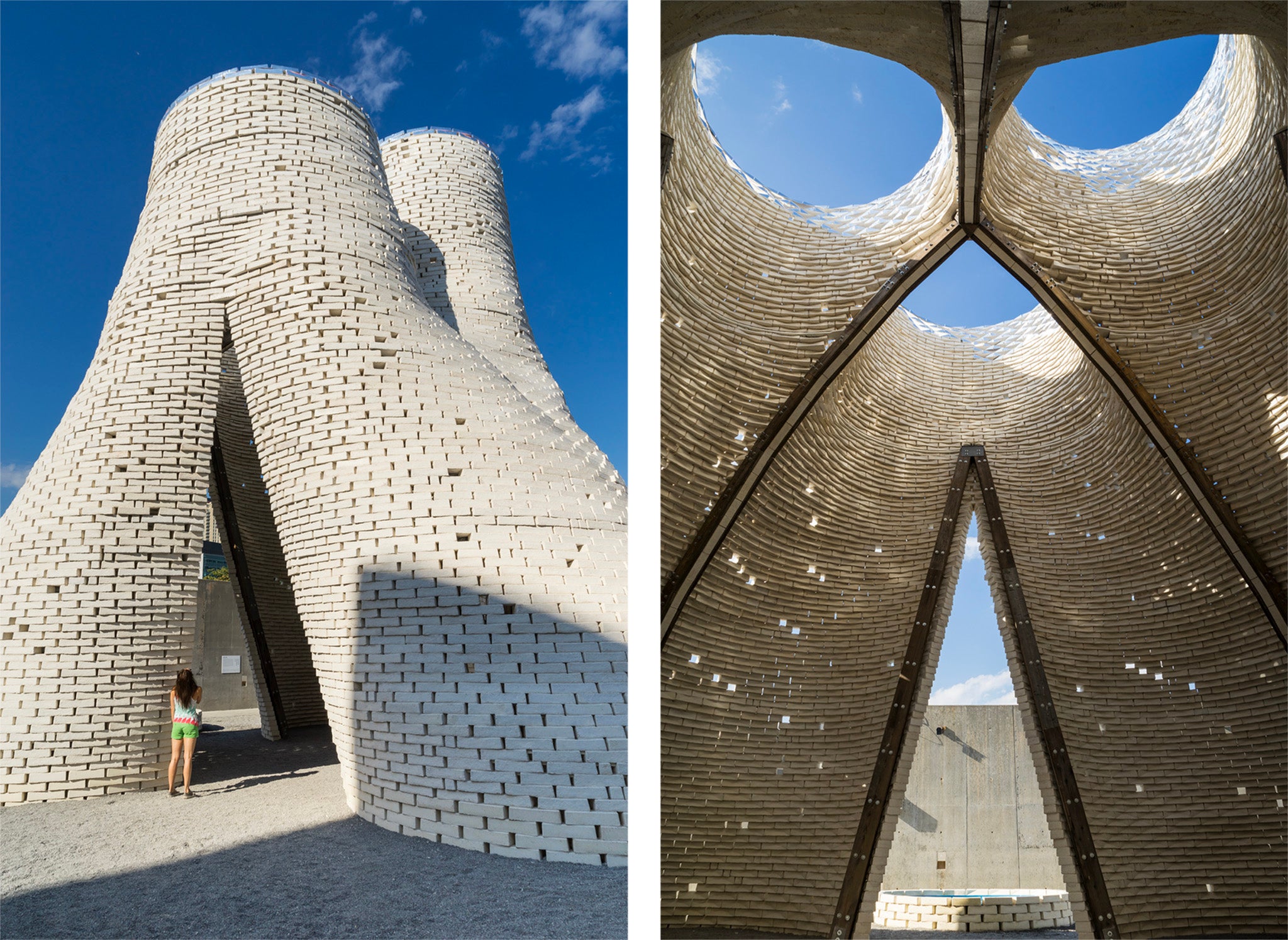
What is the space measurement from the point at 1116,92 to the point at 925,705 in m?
7.11

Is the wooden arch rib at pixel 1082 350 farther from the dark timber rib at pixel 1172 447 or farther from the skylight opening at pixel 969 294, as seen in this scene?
the skylight opening at pixel 969 294

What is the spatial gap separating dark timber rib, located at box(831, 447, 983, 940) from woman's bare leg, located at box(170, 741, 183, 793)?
7.65 meters

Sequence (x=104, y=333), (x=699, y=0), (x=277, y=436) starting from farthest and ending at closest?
(x=104, y=333) < (x=277, y=436) < (x=699, y=0)

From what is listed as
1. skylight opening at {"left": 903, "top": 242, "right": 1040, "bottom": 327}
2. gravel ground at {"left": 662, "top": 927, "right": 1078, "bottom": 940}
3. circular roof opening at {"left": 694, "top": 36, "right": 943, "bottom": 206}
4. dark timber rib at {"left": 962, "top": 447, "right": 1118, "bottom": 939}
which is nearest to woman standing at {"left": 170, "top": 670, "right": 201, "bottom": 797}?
gravel ground at {"left": 662, "top": 927, "right": 1078, "bottom": 940}

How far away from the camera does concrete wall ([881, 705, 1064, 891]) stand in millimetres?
14820

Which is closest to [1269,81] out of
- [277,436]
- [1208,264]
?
[1208,264]

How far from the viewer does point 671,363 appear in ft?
28.7

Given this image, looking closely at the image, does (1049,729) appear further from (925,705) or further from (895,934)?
(895,934)

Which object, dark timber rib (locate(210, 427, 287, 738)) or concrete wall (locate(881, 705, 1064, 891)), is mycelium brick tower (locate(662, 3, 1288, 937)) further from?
dark timber rib (locate(210, 427, 287, 738))

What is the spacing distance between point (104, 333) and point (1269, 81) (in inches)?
404

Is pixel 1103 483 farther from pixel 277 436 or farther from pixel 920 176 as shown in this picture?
pixel 277 436

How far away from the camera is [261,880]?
5.07 metres

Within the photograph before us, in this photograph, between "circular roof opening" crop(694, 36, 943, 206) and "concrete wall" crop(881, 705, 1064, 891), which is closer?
"circular roof opening" crop(694, 36, 943, 206)

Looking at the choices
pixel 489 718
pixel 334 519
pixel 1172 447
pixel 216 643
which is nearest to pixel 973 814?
pixel 1172 447
